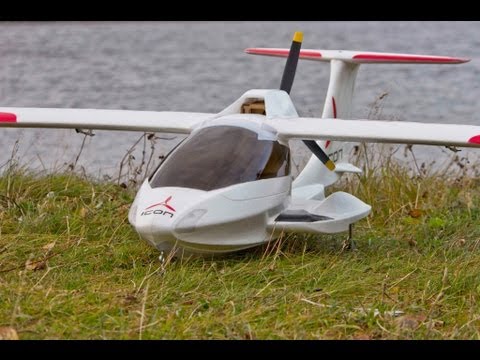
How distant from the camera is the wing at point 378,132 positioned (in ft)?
24.7

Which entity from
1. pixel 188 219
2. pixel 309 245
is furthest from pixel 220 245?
pixel 309 245

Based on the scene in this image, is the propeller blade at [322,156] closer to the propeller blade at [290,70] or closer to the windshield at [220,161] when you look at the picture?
the windshield at [220,161]

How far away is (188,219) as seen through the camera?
7.11 m

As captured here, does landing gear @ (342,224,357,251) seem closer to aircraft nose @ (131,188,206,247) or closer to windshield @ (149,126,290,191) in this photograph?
windshield @ (149,126,290,191)

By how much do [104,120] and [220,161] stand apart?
61.3 inches

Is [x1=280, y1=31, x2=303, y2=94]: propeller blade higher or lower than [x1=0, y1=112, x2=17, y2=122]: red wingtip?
higher

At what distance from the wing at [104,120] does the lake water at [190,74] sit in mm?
1902

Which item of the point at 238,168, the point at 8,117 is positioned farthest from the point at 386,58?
the point at 8,117

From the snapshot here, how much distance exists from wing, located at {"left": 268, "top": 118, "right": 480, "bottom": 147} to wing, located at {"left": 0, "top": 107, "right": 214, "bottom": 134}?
885mm

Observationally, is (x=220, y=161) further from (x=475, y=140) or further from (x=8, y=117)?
(x=8, y=117)

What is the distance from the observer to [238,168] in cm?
754

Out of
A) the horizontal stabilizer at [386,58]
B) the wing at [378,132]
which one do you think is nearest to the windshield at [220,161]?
the wing at [378,132]

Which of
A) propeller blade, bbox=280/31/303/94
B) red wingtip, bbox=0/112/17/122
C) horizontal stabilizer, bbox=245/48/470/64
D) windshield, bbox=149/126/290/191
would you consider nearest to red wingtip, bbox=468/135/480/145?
windshield, bbox=149/126/290/191

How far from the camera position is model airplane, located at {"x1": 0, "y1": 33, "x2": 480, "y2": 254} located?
23.7 ft
